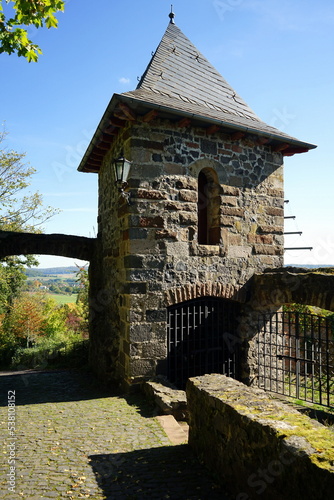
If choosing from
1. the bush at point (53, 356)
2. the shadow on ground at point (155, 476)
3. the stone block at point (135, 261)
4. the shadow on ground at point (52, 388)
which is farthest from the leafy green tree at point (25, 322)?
the shadow on ground at point (155, 476)

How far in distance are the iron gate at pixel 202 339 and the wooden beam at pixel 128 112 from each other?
10.0ft

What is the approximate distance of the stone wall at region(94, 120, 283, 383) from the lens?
5945mm

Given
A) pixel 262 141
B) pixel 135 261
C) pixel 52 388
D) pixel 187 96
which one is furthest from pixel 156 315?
pixel 187 96

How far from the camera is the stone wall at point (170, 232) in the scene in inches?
234

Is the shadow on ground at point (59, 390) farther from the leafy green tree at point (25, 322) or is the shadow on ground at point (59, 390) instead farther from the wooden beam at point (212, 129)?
the leafy green tree at point (25, 322)

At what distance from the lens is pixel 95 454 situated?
3838 millimetres

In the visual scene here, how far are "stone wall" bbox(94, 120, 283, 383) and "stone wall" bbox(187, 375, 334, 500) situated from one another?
2.16 meters

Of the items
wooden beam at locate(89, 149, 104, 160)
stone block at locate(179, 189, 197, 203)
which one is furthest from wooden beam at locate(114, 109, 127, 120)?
wooden beam at locate(89, 149, 104, 160)

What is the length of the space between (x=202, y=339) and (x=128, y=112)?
388 cm

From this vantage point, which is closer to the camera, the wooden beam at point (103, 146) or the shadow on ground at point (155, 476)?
the shadow on ground at point (155, 476)

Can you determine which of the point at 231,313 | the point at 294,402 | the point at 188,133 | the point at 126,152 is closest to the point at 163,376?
the point at 231,313

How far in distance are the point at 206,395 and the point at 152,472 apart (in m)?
0.83

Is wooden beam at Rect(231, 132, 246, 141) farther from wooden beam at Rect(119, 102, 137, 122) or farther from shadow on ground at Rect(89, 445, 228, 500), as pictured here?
shadow on ground at Rect(89, 445, 228, 500)

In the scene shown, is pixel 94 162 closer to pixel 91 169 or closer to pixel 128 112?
pixel 91 169
